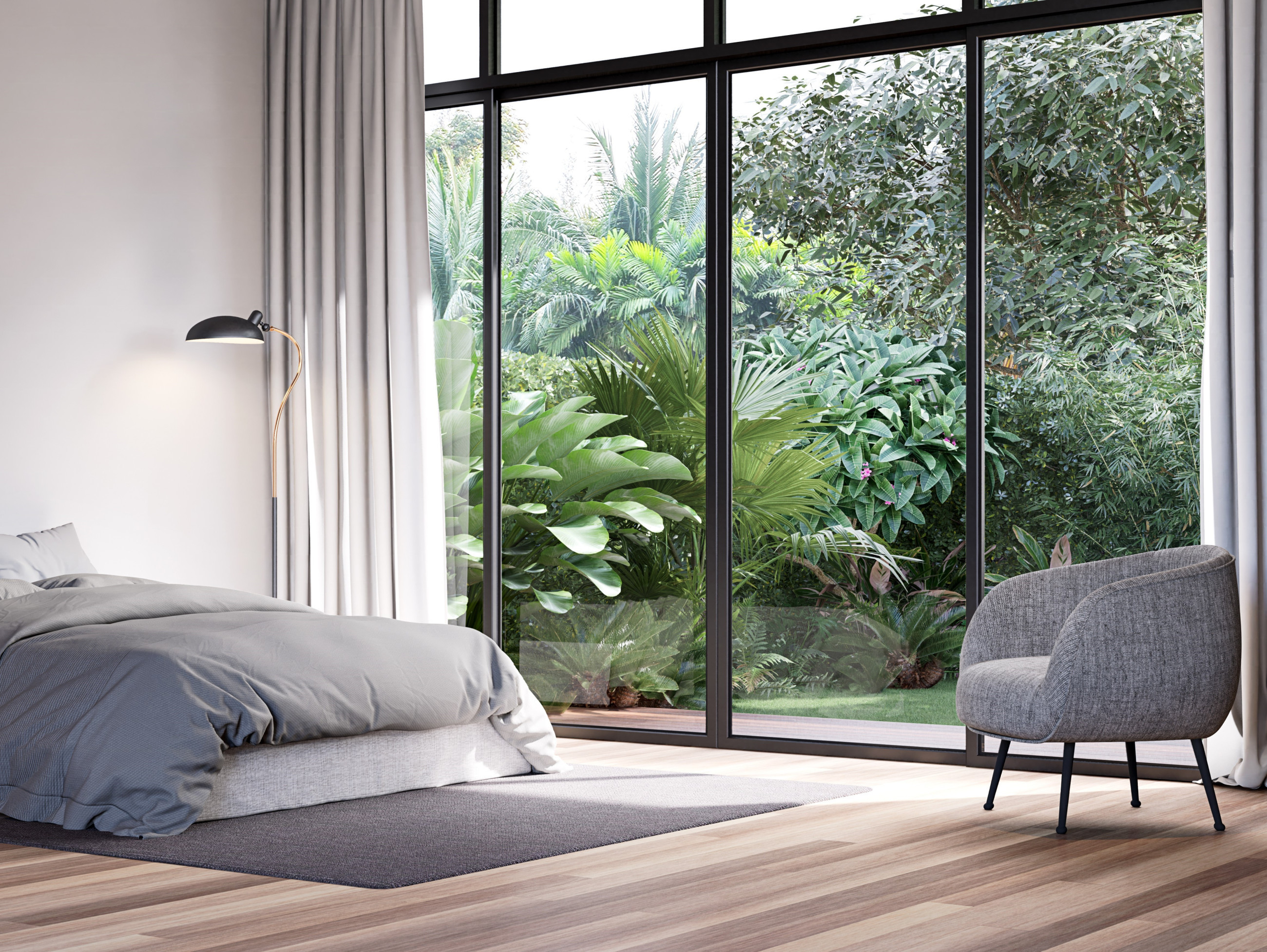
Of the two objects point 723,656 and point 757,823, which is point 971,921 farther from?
point 723,656

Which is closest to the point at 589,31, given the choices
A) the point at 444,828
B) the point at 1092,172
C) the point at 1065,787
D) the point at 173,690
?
the point at 1092,172

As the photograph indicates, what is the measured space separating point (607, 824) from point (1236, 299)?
2432 millimetres

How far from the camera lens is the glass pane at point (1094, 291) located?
15.5 ft

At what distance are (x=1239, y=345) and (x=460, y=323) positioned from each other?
2879 mm

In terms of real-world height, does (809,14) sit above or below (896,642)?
above

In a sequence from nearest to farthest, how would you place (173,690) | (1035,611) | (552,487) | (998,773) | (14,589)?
(173,690)
(998,773)
(1035,611)
(14,589)
(552,487)

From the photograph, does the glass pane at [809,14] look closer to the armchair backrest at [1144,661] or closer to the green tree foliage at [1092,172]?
the green tree foliage at [1092,172]

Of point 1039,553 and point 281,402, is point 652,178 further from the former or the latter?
point 1039,553

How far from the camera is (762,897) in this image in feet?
9.43

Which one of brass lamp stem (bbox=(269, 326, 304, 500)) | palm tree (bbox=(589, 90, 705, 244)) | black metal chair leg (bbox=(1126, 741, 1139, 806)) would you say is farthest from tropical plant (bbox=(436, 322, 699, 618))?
black metal chair leg (bbox=(1126, 741, 1139, 806))

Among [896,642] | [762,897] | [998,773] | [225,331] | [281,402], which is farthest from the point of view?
[281,402]

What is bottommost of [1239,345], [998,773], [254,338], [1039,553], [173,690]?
[998,773]

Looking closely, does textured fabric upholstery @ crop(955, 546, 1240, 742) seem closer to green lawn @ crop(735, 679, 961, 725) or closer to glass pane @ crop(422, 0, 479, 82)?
green lawn @ crop(735, 679, 961, 725)

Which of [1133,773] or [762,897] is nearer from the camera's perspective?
[762,897]
